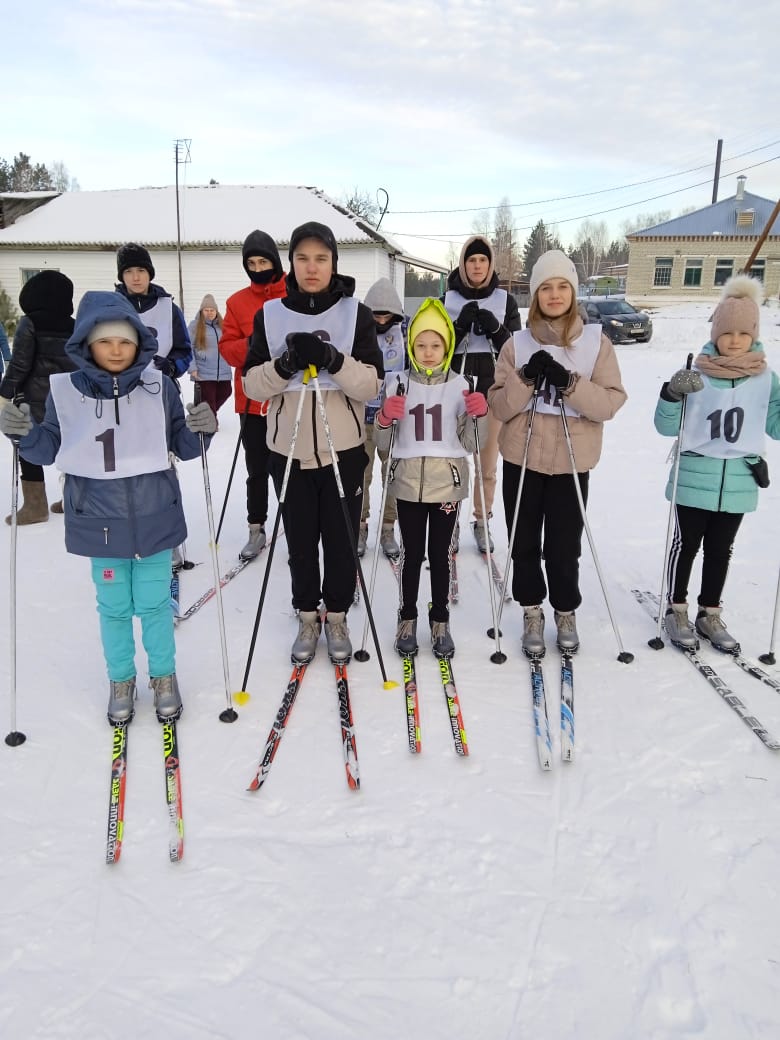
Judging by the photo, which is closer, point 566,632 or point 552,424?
point 552,424

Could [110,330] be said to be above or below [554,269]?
below

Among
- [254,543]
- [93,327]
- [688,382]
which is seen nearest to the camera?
[93,327]

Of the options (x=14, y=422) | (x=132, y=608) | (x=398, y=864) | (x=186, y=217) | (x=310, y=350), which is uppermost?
(x=186, y=217)

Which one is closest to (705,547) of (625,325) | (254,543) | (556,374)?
(556,374)

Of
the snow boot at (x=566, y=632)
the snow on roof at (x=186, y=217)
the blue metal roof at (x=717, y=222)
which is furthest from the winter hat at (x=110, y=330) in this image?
the blue metal roof at (x=717, y=222)

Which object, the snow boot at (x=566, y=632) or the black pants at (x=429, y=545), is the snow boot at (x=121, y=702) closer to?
the black pants at (x=429, y=545)

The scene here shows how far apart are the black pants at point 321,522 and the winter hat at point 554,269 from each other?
1.23 meters

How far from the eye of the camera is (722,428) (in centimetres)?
349

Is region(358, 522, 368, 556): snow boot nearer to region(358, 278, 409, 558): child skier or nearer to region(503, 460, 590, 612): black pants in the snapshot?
region(358, 278, 409, 558): child skier

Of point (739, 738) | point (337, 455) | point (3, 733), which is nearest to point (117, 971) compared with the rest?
point (3, 733)

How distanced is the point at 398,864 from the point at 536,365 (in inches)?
87.6

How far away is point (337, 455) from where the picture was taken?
3320 mm

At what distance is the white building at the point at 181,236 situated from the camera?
2020 cm

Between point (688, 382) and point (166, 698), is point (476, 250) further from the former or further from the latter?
point (166, 698)
